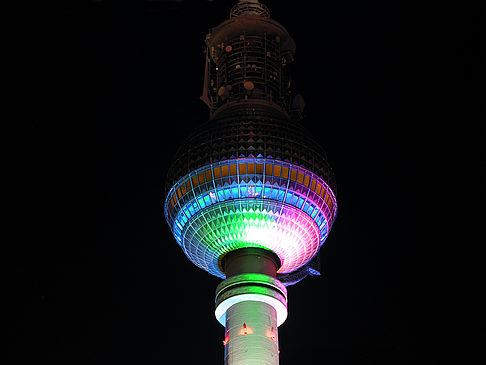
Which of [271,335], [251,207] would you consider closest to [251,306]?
[271,335]

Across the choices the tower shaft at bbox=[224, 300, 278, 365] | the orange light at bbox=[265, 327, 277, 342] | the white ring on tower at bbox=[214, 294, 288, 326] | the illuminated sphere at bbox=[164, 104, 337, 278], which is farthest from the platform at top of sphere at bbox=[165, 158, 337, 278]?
the orange light at bbox=[265, 327, 277, 342]

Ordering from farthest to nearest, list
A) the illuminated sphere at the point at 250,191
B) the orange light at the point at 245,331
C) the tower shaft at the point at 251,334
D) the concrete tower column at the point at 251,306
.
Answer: the illuminated sphere at the point at 250,191, the orange light at the point at 245,331, the concrete tower column at the point at 251,306, the tower shaft at the point at 251,334

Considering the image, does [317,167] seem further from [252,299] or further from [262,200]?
[252,299]

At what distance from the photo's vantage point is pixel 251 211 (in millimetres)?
44812

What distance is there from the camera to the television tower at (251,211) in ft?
144

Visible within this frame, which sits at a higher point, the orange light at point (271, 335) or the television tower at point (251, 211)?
the television tower at point (251, 211)

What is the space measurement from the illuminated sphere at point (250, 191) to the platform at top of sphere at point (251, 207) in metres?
0.07

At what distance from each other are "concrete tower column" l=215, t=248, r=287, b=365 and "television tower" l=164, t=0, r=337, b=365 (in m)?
0.06

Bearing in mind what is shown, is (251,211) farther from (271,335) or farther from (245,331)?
(271,335)

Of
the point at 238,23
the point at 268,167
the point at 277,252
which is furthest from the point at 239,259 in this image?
the point at 238,23

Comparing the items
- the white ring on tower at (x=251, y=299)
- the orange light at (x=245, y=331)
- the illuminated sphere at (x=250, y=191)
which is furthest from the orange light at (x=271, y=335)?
the illuminated sphere at (x=250, y=191)

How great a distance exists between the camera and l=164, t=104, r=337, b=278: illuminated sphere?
4497 centimetres

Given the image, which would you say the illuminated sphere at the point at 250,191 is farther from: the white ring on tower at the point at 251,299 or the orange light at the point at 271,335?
the orange light at the point at 271,335

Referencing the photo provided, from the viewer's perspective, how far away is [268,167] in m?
45.1
